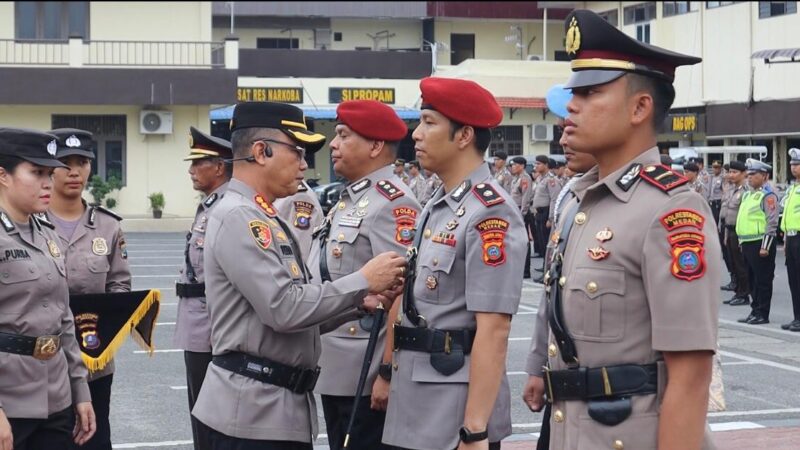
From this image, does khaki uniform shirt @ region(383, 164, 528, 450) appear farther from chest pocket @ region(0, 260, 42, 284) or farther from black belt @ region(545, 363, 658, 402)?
chest pocket @ region(0, 260, 42, 284)

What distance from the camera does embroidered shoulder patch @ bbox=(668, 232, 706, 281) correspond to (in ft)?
11.0

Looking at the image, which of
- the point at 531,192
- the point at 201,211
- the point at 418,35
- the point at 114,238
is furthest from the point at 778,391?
the point at 418,35

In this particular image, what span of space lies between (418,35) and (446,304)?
44943 mm

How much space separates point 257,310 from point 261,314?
22 mm

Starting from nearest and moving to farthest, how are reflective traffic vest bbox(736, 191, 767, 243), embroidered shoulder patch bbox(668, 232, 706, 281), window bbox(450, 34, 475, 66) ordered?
embroidered shoulder patch bbox(668, 232, 706, 281), reflective traffic vest bbox(736, 191, 767, 243), window bbox(450, 34, 475, 66)

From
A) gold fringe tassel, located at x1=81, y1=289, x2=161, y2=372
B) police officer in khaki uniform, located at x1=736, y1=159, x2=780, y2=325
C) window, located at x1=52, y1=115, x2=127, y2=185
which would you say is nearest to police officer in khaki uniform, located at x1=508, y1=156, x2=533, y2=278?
police officer in khaki uniform, located at x1=736, y1=159, x2=780, y2=325

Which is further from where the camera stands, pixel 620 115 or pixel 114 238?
pixel 114 238

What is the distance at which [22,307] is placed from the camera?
4945mm

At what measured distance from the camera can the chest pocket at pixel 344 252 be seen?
5.90 m

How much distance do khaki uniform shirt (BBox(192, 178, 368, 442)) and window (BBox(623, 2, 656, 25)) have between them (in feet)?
119

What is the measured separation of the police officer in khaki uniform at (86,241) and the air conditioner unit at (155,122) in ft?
92.4

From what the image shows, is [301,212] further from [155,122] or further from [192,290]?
[155,122]

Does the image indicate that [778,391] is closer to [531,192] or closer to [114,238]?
[114,238]

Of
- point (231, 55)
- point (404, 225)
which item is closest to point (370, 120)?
point (404, 225)
